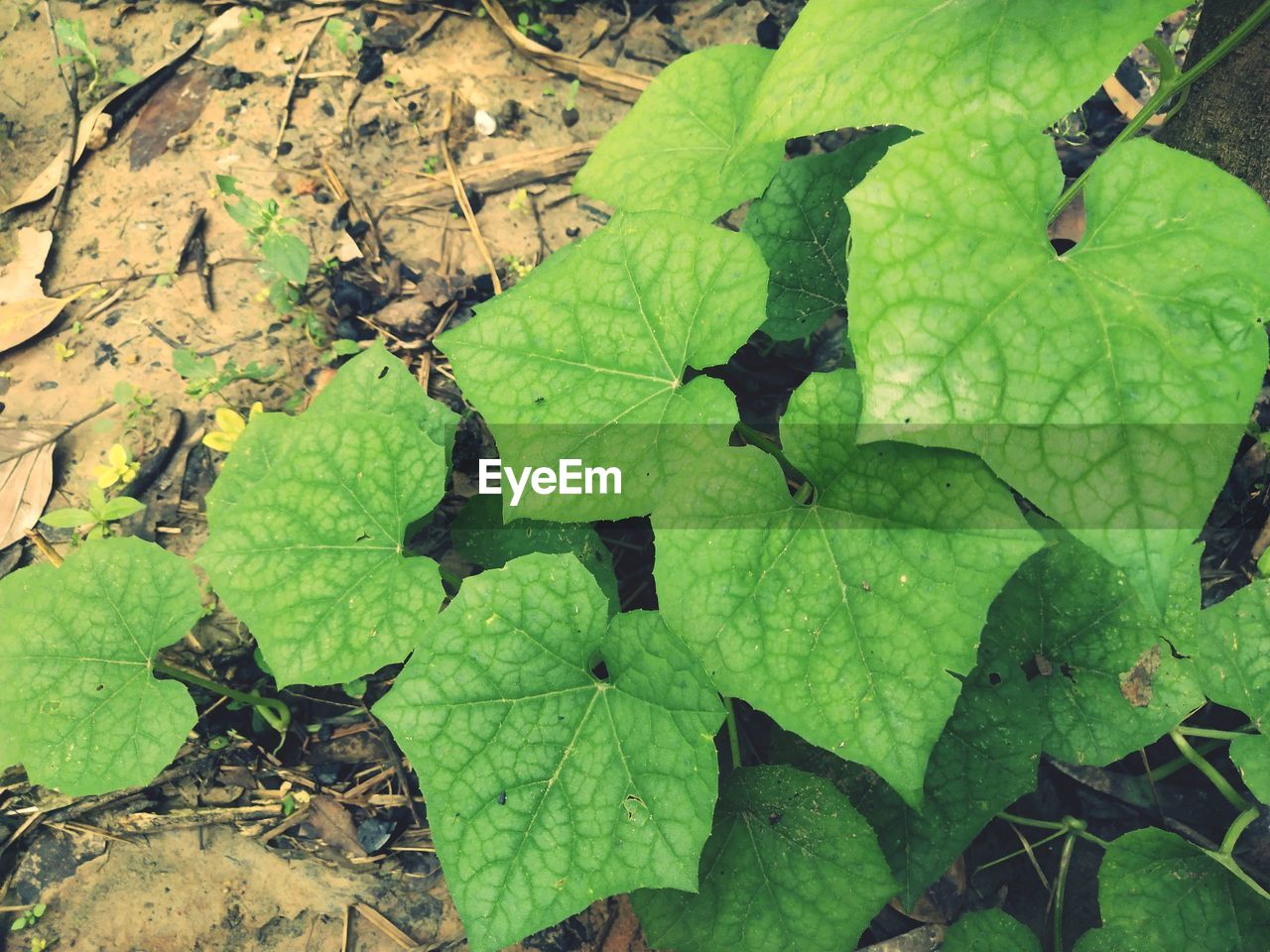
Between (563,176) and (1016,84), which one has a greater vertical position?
(1016,84)

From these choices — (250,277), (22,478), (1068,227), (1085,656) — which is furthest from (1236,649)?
(22,478)

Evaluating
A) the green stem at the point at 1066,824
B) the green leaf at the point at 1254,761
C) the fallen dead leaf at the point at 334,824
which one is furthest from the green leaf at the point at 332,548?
the green leaf at the point at 1254,761

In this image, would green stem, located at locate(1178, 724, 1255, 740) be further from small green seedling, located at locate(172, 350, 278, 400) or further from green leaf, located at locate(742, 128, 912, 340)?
small green seedling, located at locate(172, 350, 278, 400)

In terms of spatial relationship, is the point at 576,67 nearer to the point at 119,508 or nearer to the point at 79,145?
the point at 79,145

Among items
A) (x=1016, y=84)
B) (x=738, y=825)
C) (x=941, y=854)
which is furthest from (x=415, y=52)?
(x=941, y=854)

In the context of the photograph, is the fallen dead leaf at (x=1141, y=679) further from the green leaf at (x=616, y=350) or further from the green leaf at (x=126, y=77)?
the green leaf at (x=126, y=77)

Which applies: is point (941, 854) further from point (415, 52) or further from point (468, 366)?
point (415, 52)
